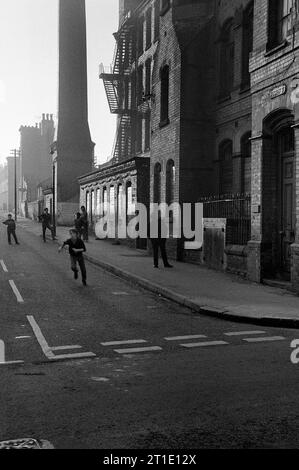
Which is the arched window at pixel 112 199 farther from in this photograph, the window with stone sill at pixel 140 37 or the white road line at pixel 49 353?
the white road line at pixel 49 353

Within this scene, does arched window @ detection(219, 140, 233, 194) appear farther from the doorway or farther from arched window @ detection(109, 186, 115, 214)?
arched window @ detection(109, 186, 115, 214)

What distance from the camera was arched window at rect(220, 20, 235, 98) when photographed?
19047mm

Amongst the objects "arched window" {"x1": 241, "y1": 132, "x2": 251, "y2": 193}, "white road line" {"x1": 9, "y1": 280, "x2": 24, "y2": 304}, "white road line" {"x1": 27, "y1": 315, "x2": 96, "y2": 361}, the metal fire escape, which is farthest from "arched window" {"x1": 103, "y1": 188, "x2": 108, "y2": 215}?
"white road line" {"x1": 27, "y1": 315, "x2": 96, "y2": 361}

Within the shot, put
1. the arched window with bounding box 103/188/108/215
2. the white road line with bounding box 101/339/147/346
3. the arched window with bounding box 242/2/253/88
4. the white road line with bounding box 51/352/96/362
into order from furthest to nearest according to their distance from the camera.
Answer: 1. the arched window with bounding box 103/188/108/215
2. the arched window with bounding box 242/2/253/88
3. the white road line with bounding box 101/339/147/346
4. the white road line with bounding box 51/352/96/362

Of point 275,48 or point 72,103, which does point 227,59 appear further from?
point 72,103

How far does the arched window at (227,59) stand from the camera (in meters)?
19.0

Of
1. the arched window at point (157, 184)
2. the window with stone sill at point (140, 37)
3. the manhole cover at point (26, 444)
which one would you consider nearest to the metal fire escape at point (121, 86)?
the window with stone sill at point (140, 37)

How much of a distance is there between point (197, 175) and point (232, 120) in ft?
8.40

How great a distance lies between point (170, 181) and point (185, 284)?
329 inches

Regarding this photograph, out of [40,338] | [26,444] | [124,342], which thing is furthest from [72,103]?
[26,444]

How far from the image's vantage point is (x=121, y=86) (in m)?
40.2

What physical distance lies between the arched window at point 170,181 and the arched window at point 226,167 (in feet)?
7.26

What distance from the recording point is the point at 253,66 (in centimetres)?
1455

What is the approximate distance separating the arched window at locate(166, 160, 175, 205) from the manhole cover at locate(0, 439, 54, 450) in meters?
17.3
